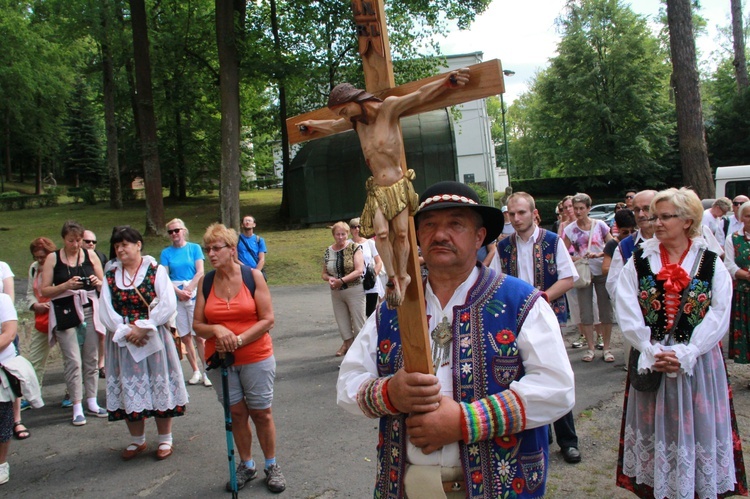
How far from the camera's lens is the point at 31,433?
6.09 metres

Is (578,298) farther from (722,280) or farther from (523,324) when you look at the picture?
(523,324)

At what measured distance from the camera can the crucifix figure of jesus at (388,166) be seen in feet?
6.23

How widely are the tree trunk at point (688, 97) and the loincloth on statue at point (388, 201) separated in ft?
40.7

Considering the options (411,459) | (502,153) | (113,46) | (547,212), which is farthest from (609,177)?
(502,153)

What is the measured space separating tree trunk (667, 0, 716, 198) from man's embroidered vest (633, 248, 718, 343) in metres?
10.1

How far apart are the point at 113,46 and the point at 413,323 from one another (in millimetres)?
25033

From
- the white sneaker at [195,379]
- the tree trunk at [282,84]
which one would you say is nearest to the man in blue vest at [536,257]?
the white sneaker at [195,379]

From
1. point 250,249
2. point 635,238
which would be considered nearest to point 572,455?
point 635,238

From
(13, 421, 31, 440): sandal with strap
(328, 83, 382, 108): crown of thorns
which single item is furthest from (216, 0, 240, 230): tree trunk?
(328, 83, 382, 108): crown of thorns

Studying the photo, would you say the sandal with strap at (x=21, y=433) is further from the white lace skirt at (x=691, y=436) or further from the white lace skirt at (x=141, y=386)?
the white lace skirt at (x=691, y=436)

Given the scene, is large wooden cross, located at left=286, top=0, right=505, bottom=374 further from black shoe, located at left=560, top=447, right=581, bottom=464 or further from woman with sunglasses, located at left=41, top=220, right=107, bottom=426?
woman with sunglasses, located at left=41, top=220, right=107, bottom=426

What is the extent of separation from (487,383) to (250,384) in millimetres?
2886

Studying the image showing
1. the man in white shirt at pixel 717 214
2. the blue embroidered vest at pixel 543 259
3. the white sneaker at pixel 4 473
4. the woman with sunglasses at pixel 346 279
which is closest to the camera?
the white sneaker at pixel 4 473

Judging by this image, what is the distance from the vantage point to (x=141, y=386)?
5.25m
